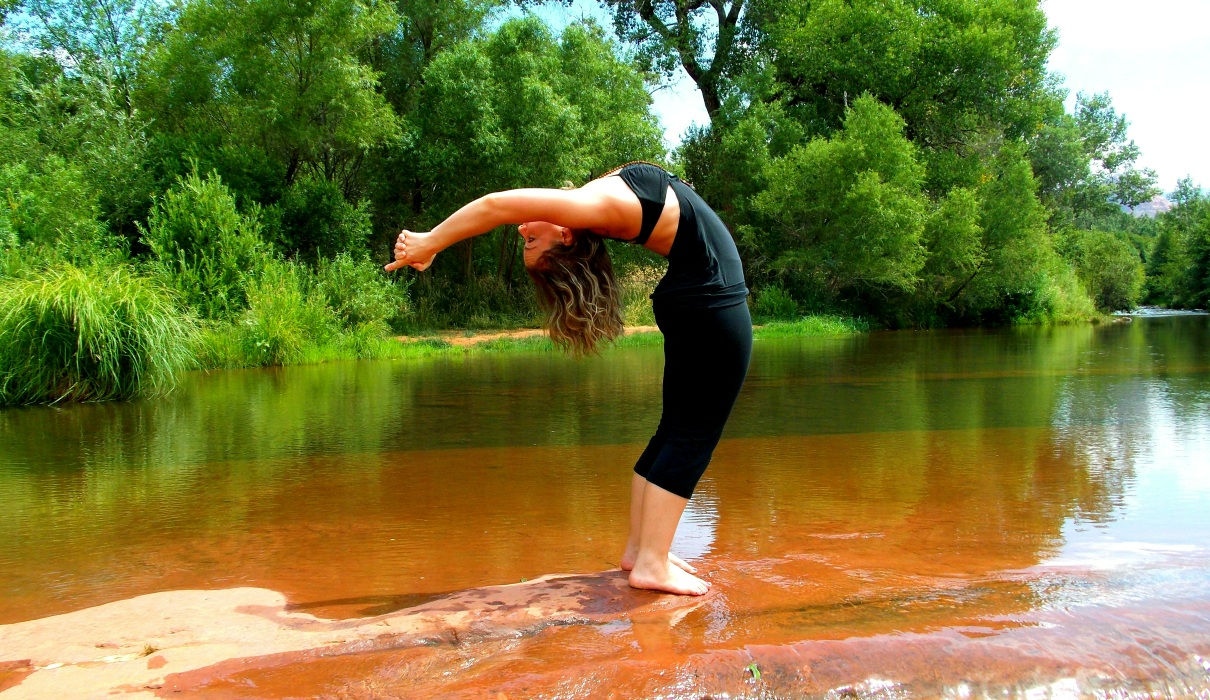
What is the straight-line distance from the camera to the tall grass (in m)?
8.38

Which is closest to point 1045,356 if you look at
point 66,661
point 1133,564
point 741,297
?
point 1133,564

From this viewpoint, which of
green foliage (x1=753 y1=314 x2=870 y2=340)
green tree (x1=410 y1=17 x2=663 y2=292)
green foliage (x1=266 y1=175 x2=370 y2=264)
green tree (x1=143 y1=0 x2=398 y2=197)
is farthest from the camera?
green foliage (x1=753 y1=314 x2=870 y2=340)

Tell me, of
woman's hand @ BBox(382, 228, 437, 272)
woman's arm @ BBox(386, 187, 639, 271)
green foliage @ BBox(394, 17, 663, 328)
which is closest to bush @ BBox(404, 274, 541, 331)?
green foliage @ BBox(394, 17, 663, 328)

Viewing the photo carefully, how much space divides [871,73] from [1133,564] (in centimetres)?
2596

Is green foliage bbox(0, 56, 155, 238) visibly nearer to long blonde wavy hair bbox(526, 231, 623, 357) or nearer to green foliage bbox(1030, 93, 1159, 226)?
long blonde wavy hair bbox(526, 231, 623, 357)

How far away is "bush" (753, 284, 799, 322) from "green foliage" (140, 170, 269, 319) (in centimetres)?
1477

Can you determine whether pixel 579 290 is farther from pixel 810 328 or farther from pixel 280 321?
pixel 810 328

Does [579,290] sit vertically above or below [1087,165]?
below

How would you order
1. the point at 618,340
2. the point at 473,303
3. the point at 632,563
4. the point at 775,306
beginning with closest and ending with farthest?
the point at 632,563
the point at 618,340
the point at 473,303
the point at 775,306

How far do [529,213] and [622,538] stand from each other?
5.44 feet

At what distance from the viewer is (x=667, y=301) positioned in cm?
281

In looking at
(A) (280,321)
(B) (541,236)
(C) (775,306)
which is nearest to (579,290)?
(B) (541,236)

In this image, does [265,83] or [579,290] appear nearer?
[579,290]

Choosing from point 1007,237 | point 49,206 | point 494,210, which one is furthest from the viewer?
point 1007,237
